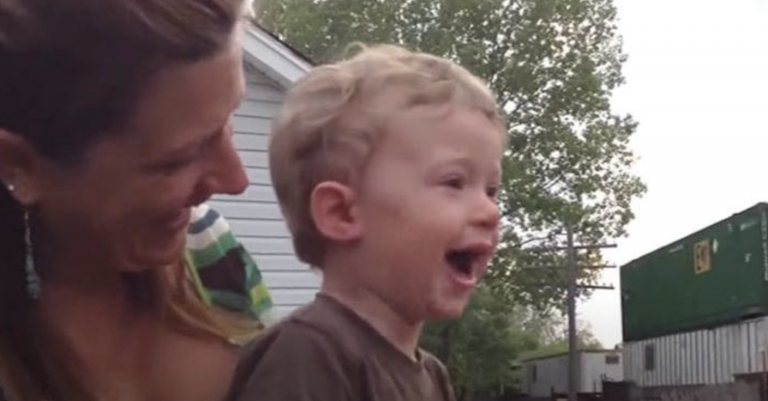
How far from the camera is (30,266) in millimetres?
1511

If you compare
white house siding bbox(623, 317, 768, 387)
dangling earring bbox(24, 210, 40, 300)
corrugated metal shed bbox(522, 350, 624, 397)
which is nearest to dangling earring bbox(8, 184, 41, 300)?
dangling earring bbox(24, 210, 40, 300)

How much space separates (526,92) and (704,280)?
15135mm

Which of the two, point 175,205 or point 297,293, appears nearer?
point 175,205

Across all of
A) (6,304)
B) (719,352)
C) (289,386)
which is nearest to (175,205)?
(6,304)

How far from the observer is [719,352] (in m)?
20.1

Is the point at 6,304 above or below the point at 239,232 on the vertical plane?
below

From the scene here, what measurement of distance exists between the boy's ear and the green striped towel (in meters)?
0.16

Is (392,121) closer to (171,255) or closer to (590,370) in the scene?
(171,255)

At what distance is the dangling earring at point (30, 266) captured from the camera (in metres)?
1.50

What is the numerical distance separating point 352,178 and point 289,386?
348 mm

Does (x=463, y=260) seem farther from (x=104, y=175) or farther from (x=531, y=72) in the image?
(x=531, y=72)

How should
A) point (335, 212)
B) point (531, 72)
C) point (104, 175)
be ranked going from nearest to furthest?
point (104, 175)
point (335, 212)
point (531, 72)

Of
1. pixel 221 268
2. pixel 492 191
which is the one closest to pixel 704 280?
pixel 492 191

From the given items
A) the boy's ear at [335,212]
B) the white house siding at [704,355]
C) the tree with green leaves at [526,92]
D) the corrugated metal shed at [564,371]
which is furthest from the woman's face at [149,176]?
the corrugated metal shed at [564,371]
